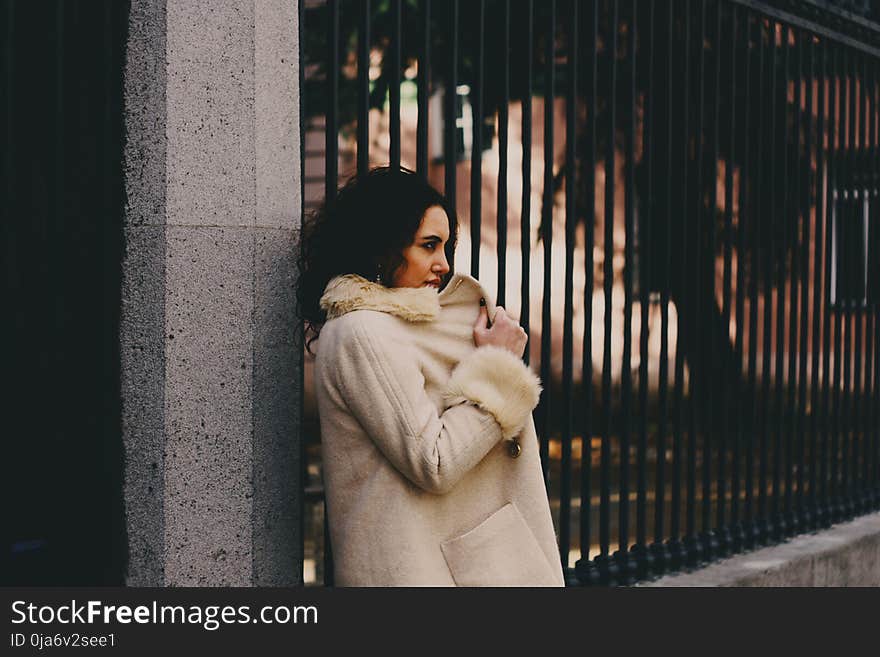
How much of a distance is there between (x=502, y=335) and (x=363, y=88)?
1.07 meters

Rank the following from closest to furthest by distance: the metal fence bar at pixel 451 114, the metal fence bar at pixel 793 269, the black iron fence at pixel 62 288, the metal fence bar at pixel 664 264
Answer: the black iron fence at pixel 62 288 → the metal fence bar at pixel 451 114 → the metal fence bar at pixel 664 264 → the metal fence bar at pixel 793 269

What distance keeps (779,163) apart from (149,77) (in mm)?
3797

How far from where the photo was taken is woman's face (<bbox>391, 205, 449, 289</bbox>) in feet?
10.6

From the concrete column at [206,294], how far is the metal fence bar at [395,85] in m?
0.44

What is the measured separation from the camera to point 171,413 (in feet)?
10.9

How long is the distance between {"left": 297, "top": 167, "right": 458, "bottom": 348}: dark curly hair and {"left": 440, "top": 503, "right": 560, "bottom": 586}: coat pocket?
2.32 feet

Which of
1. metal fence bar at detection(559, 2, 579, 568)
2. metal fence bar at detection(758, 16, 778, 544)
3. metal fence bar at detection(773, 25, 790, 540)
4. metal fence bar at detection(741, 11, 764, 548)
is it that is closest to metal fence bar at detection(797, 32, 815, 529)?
metal fence bar at detection(773, 25, 790, 540)

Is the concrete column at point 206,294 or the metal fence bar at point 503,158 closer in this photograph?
the concrete column at point 206,294

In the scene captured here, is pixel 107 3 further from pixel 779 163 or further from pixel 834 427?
pixel 834 427

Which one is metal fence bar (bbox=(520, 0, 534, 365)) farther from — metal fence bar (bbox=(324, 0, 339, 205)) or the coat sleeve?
the coat sleeve

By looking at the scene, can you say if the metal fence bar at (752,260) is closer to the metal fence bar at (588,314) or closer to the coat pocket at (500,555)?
the metal fence bar at (588,314)

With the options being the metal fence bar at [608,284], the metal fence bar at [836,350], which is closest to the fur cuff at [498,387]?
the metal fence bar at [608,284]

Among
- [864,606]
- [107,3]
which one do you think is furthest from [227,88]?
[864,606]

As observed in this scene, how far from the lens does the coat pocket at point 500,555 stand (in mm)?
3162
